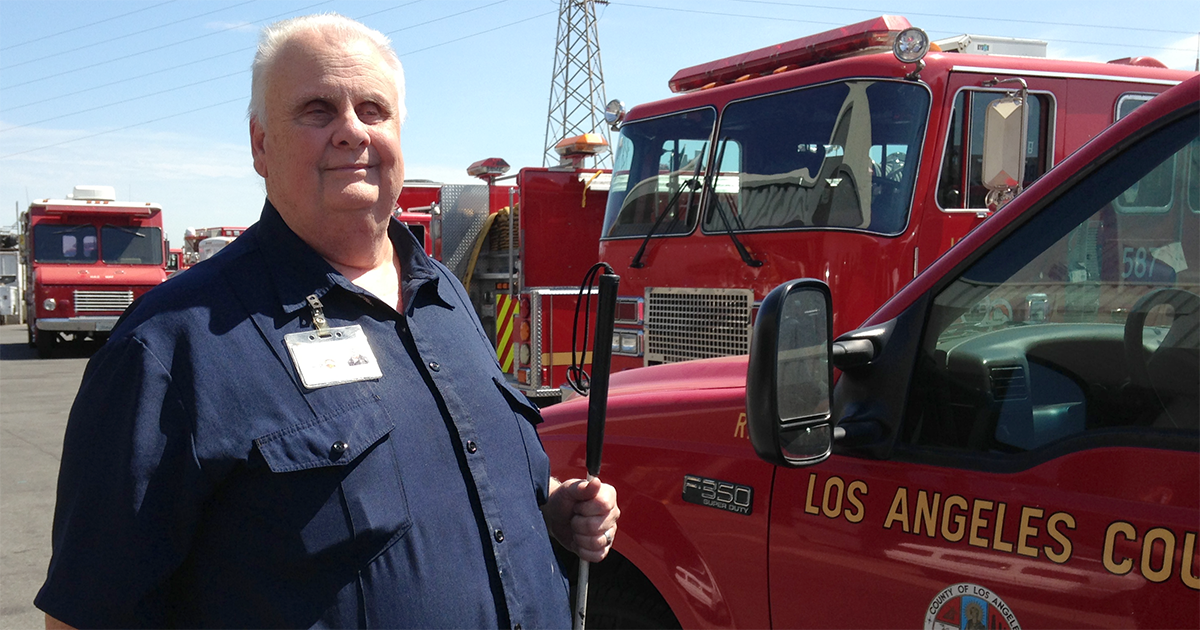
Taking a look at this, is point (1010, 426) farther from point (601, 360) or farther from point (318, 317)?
point (318, 317)

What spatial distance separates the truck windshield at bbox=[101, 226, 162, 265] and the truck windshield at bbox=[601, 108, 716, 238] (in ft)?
51.0

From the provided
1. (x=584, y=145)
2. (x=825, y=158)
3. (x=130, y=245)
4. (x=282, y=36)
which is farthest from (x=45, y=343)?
(x=282, y=36)

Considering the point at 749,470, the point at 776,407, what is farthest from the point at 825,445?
the point at 749,470

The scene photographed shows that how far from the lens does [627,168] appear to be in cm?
598

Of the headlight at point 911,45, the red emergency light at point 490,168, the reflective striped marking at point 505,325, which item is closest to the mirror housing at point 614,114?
the headlight at point 911,45

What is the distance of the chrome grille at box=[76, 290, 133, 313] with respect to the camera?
57.3ft

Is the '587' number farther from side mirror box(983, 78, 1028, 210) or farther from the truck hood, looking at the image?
the truck hood

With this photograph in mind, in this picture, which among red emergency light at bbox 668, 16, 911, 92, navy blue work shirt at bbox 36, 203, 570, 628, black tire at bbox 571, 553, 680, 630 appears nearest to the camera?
navy blue work shirt at bbox 36, 203, 570, 628

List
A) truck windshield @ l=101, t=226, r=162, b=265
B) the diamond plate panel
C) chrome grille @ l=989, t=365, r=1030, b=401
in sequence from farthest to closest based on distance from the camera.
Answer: truck windshield @ l=101, t=226, r=162, b=265, the diamond plate panel, chrome grille @ l=989, t=365, r=1030, b=401

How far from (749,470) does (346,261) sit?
40.9 inches

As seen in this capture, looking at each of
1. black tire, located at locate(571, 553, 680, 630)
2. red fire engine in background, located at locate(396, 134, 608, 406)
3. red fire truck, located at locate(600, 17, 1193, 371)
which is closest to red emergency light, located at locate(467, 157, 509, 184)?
red fire engine in background, located at locate(396, 134, 608, 406)

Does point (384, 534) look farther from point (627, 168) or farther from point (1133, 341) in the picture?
point (627, 168)

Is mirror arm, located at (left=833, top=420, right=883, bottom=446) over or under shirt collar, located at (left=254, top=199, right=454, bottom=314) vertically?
under

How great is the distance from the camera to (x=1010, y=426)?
175 centimetres
